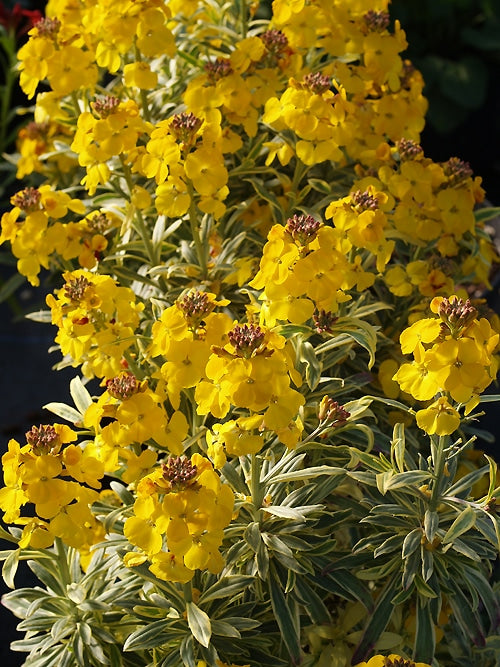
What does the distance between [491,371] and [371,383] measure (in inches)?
20.3

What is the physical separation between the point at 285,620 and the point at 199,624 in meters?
0.16

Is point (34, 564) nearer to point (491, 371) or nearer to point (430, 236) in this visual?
point (491, 371)

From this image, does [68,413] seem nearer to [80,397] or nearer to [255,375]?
[80,397]

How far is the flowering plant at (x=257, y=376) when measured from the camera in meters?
1.27

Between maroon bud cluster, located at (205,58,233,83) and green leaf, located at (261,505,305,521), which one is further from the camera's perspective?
maroon bud cluster, located at (205,58,233,83)

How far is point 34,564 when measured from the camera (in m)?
1.54

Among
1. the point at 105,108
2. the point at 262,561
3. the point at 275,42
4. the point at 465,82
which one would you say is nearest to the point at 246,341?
the point at 262,561

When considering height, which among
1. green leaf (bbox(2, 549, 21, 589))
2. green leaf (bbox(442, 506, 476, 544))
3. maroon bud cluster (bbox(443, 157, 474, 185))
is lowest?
green leaf (bbox(442, 506, 476, 544))

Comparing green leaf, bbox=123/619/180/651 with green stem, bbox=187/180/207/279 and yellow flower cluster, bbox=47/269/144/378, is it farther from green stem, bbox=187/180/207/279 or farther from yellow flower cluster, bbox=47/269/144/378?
green stem, bbox=187/180/207/279

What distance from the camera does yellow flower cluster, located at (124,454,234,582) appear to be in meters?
1.19

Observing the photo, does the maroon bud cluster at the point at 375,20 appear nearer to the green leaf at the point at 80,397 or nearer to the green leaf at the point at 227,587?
the green leaf at the point at 80,397

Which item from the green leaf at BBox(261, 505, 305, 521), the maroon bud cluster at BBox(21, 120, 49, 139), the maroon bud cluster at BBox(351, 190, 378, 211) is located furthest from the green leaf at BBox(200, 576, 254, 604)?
the maroon bud cluster at BBox(21, 120, 49, 139)

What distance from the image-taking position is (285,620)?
1.43m

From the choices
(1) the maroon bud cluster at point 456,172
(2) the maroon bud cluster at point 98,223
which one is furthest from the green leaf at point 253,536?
(1) the maroon bud cluster at point 456,172
